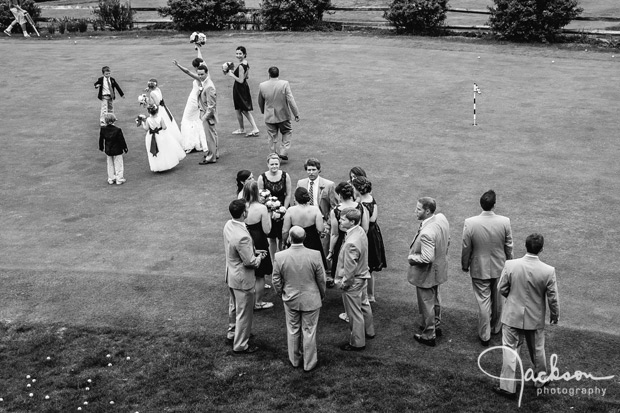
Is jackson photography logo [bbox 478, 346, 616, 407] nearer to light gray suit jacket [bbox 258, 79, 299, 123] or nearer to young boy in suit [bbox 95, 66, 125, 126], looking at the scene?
light gray suit jacket [bbox 258, 79, 299, 123]

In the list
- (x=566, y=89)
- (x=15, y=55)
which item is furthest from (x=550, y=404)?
(x=15, y=55)

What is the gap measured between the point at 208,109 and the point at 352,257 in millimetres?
8455

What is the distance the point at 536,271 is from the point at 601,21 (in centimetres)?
2675

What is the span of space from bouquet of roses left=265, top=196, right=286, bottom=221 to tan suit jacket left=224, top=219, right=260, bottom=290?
5.73ft

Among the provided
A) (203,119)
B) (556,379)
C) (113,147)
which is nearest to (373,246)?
(556,379)

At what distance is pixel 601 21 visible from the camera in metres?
31.8

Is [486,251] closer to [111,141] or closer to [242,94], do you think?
[111,141]

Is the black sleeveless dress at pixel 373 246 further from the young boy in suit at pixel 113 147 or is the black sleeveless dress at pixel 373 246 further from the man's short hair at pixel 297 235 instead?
the young boy in suit at pixel 113 147

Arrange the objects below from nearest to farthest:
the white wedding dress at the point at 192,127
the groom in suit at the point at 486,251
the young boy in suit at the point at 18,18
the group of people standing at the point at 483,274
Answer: the group of people standing at the point at 483,274, the groom in suit at the point at 486,251, the white wedding dress at the point at 192,127, the young boy in suit at the point at 18,18

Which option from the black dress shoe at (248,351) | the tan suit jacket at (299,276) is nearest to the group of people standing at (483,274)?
the tan suit jacket at (299,276)

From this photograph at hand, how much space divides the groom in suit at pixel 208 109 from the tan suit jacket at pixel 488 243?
8514mm

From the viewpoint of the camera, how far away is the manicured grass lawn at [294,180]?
9312 mm

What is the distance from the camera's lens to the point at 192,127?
18016mm

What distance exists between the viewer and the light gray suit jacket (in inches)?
642
